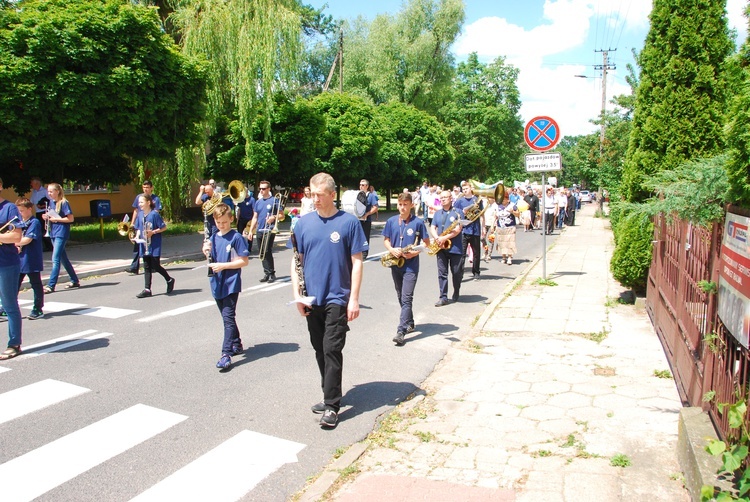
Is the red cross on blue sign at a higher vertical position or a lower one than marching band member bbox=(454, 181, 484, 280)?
higher

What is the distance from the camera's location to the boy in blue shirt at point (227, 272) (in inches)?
254

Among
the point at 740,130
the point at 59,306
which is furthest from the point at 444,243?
the point at 740,130

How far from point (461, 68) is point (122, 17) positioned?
3976 cm

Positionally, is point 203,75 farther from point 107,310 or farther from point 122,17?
point 107,310

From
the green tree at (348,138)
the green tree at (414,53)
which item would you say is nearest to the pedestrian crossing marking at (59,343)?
the green tree at (348,138)

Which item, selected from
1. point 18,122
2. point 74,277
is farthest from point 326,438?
point 18,122

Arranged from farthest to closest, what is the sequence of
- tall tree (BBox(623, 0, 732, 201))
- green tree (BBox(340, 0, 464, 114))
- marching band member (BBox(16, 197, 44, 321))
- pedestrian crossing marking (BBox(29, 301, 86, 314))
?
green tree (BBox(340, 0, 464, 114))
pedestrian crossing marking (BBox(29, 301, 86, 314))
marching band member (BBox(16, 197, 44, 321))
tall tree (BBox(623, 0, 732, 201))

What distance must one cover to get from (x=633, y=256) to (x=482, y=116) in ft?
139

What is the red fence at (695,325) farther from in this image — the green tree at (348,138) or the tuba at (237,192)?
the green tree at (348,138)

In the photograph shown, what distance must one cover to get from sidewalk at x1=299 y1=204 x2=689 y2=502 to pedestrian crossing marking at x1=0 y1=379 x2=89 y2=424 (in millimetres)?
2888

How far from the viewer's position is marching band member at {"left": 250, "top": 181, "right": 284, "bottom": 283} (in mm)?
11814

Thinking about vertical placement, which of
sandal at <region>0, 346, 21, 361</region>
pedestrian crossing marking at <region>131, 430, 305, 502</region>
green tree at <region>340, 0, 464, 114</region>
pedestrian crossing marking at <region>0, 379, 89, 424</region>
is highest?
green tree at <region>340, 0, 464, 114</region>

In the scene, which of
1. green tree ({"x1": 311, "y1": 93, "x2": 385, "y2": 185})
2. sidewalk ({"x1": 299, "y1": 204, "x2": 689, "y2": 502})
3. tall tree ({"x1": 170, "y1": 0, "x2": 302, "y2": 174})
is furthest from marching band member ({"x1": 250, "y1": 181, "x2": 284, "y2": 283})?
green tree ({"x1": 311, "y1": 93, "x2": 385, "y2": 185})

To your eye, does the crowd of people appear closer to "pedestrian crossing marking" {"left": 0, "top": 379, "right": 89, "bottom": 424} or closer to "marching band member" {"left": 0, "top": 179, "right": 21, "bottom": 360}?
"marching band member" {"left": 0, "top": 179, "right": 21, "bottom": 360}
